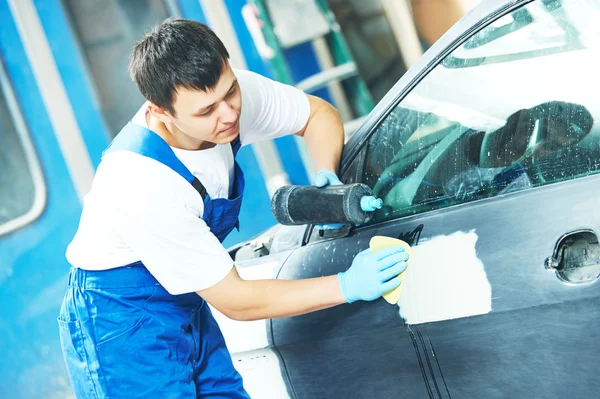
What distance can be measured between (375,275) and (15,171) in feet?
10.0

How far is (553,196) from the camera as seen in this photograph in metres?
1.38

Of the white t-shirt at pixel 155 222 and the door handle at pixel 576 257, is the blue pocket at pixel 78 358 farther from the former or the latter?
the door handle at pixel 576 257

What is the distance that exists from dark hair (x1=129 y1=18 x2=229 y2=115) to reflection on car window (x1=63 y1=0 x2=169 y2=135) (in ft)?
8.70

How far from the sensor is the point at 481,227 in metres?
1.47

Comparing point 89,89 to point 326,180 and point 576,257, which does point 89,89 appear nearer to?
point 326,180

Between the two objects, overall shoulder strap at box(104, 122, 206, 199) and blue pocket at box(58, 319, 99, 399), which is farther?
blue pocket at box(58, 319, 99, 399)

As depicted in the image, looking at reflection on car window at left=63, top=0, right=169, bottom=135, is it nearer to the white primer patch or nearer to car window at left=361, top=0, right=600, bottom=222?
car window at left=361, top=0, right=600, bottom=222

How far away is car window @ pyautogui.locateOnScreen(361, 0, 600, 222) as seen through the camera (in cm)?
142

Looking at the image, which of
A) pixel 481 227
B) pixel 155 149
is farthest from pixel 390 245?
pixel 155 149

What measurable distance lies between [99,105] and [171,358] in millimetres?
2706

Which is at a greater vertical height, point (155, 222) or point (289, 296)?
point (155, 222)

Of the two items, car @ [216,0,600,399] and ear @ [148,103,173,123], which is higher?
ear @ [148,103,173,123]

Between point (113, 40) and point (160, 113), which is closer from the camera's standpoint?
point (160, 113)

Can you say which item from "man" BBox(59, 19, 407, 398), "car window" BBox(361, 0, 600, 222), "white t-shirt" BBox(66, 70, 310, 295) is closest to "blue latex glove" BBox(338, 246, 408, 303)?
"man" BBox(59, 19, 407, 398)
